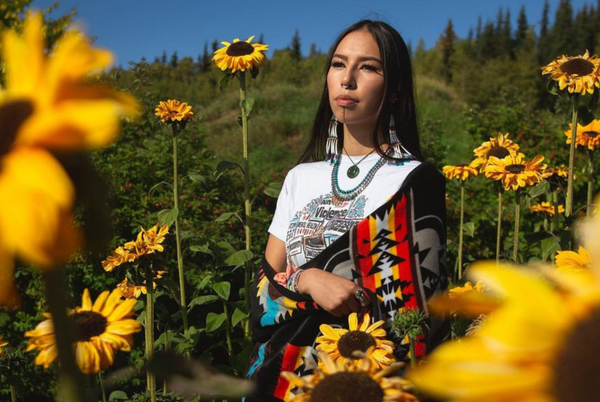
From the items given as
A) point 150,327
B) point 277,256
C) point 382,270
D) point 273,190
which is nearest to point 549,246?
point 382,270

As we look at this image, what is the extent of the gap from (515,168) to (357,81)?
841 mm

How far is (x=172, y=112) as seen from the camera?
2336 mm

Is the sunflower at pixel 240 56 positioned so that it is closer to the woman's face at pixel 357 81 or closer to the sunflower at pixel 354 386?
the woman's face at pixel 357 81

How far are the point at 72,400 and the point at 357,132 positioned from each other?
1.51 metres

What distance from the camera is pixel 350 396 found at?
→ 57cm

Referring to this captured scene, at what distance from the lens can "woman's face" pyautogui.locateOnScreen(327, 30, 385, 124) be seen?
5.41 feet

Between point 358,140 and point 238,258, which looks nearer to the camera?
point 358,140

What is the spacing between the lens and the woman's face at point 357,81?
1.65m

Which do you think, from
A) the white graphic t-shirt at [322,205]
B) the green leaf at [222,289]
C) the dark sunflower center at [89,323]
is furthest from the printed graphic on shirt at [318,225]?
the dark sunflower center at [89,323]

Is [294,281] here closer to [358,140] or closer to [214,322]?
[358,140]

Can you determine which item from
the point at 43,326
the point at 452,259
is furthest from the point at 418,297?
the point at 452,259

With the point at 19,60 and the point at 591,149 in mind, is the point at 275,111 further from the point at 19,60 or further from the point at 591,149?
the point at 19,60

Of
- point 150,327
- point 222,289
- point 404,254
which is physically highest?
point 404,254

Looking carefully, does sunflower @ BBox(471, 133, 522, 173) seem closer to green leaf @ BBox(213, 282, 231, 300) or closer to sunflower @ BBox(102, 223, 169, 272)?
green leaf @ BBox(213, 282, 231, 300)
